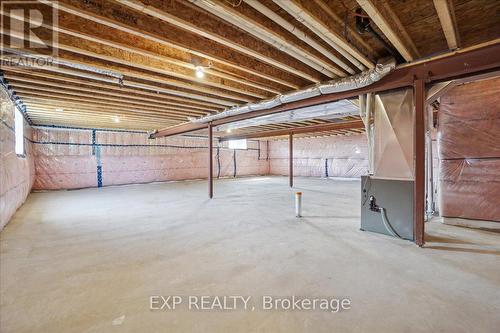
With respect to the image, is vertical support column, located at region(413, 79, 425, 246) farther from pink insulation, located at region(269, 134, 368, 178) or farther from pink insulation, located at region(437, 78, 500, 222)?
pink insulation, located at region(269, 134, 368, 178)

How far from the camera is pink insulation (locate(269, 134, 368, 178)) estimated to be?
32.9ft

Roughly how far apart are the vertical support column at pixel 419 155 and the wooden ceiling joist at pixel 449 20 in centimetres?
44

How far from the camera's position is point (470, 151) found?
3320 millimetres

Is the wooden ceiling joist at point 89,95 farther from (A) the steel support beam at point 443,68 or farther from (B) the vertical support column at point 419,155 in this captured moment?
(B) the vertical support column at point 419,155

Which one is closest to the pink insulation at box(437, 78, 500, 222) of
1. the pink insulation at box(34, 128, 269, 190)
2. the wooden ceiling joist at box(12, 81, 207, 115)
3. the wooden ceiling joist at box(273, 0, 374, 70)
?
the wooden ceiling joist at box(273, 0, 374, 70)

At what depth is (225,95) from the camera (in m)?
3.99

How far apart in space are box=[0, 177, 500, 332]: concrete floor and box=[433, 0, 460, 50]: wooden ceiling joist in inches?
86.2

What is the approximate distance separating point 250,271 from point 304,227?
5.05 ft

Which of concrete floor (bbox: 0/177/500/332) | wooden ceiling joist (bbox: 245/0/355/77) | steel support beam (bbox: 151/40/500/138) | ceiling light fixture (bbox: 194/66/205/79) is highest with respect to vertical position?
wooden ceiling joist (bbox: 245/0/355/77)

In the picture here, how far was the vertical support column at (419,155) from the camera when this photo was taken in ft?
8.55

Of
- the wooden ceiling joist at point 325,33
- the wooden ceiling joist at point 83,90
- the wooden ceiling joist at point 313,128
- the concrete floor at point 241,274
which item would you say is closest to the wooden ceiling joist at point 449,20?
the wooden ceiling joist at point 325,33

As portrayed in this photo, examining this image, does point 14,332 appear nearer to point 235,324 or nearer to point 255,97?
point 235,324

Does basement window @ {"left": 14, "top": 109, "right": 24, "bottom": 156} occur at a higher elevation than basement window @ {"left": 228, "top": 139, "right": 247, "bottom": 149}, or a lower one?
lower

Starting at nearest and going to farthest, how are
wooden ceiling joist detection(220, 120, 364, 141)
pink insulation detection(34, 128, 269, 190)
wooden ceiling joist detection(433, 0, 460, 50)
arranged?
wooden ceiling joist detection(433, 0, 460, 50) < wooden ceiling joist detection(220, 120, 364, 141) < pink insulation detection(34, 128, 269, 190)
